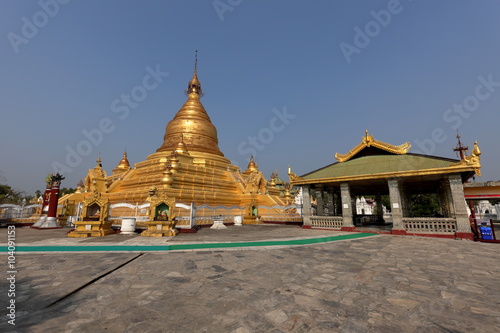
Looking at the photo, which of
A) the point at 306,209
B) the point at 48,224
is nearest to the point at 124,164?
the point at 48,224

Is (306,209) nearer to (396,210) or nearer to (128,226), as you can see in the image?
(396,210)

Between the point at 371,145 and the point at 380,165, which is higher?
the point at 371,145

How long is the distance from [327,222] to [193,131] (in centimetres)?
2275

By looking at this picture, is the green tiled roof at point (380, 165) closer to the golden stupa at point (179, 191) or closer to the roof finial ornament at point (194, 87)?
the golden stupa at point (179, 191)

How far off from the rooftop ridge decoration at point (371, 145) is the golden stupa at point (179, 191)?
9.62m

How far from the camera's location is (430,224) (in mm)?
12945

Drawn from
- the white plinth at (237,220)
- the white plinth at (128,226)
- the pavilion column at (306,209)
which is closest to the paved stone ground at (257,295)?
the white plinth at (128,226)

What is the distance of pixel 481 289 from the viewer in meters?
4.36

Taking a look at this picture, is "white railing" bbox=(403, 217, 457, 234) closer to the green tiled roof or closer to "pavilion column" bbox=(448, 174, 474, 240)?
"pavilion column" bbox=(448, 174, 474, 240)

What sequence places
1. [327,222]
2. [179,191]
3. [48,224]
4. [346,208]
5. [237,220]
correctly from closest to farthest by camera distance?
[346,208], [327,222], [48,224], [179,191], [237,220]

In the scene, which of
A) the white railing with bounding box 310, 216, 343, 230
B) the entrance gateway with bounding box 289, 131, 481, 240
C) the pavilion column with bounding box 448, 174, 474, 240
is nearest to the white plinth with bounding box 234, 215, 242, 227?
the entrance gateway with bounding box 289, 131, 481, 240

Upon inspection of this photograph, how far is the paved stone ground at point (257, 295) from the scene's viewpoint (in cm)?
303

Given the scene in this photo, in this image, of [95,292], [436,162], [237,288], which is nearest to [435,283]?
[237,288]

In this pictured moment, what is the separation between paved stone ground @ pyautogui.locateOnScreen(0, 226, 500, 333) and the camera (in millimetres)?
3027
